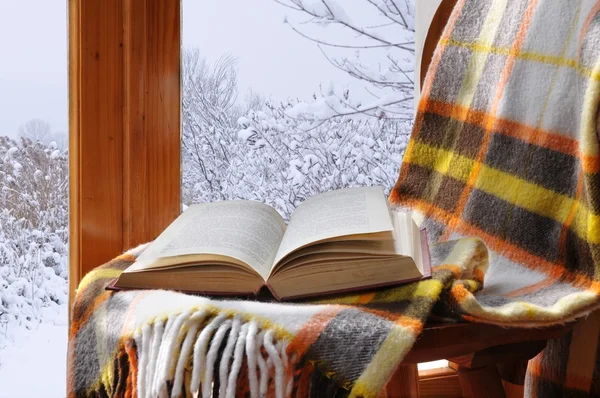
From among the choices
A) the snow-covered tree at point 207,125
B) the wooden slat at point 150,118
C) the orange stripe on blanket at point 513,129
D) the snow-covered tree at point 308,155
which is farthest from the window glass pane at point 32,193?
the orange stripe on blanket at point 513,129

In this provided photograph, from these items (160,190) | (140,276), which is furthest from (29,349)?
(140,276)

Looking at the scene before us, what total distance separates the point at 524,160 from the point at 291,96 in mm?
557

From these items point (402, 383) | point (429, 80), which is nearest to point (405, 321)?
point (402, 383)

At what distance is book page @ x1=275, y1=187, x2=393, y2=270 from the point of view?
2.47ft

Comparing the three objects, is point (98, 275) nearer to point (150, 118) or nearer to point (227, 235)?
point (227, 235)

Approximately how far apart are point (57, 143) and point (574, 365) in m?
0.93

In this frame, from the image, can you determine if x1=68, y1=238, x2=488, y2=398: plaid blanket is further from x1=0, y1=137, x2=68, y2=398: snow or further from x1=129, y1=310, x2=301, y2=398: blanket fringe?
x1=0, y1=137, x2=68, y2=398: snow

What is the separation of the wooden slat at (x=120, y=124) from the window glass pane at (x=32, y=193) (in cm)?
3

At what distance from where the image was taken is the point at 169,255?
756 millimetres

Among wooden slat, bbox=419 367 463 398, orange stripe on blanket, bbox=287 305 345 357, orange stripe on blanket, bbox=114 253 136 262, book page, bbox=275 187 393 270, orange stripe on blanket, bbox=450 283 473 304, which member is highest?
book page, bbox=275 187 393 270

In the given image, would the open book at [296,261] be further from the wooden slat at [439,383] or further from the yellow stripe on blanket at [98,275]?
the wooden slat at [439,383]

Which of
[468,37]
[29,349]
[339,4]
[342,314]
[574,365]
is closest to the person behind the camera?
[342,314]

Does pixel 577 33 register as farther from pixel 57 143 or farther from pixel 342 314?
pixel 57 143

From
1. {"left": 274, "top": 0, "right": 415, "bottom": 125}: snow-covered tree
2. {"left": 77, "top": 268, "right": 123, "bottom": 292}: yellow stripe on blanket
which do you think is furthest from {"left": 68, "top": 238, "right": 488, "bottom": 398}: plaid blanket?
{"left": 274, "top": 0, "right": 415, "bottom": 125}: snow-covered tree
